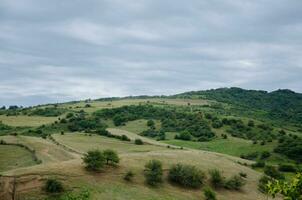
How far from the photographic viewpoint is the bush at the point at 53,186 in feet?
180

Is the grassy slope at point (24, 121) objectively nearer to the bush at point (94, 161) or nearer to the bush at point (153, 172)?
the bush at point (153, 172)

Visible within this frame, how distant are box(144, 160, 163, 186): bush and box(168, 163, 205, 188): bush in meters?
2.51

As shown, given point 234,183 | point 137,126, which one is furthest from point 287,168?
Result: point 137,126

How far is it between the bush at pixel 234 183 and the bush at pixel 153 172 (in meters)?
12.3

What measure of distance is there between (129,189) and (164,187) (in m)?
6.74

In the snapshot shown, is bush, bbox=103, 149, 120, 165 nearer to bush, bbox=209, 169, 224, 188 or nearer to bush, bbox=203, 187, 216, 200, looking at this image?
bush, bbox=203, 187, 216, 200

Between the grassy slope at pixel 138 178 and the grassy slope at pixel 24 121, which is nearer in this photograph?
the grassy slope at pixel 138 178

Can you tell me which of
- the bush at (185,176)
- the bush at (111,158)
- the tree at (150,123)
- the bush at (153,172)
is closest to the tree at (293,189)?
the bush at (153,172)

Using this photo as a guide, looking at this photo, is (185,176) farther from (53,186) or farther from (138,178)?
(53,186)

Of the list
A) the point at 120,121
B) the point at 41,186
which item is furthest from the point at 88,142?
the point at 120,121

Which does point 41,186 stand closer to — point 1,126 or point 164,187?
point 164,187

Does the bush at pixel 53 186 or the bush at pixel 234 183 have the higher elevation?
the bush at pixel 53 186

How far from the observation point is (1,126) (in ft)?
467

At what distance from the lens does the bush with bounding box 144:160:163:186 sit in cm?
6391
